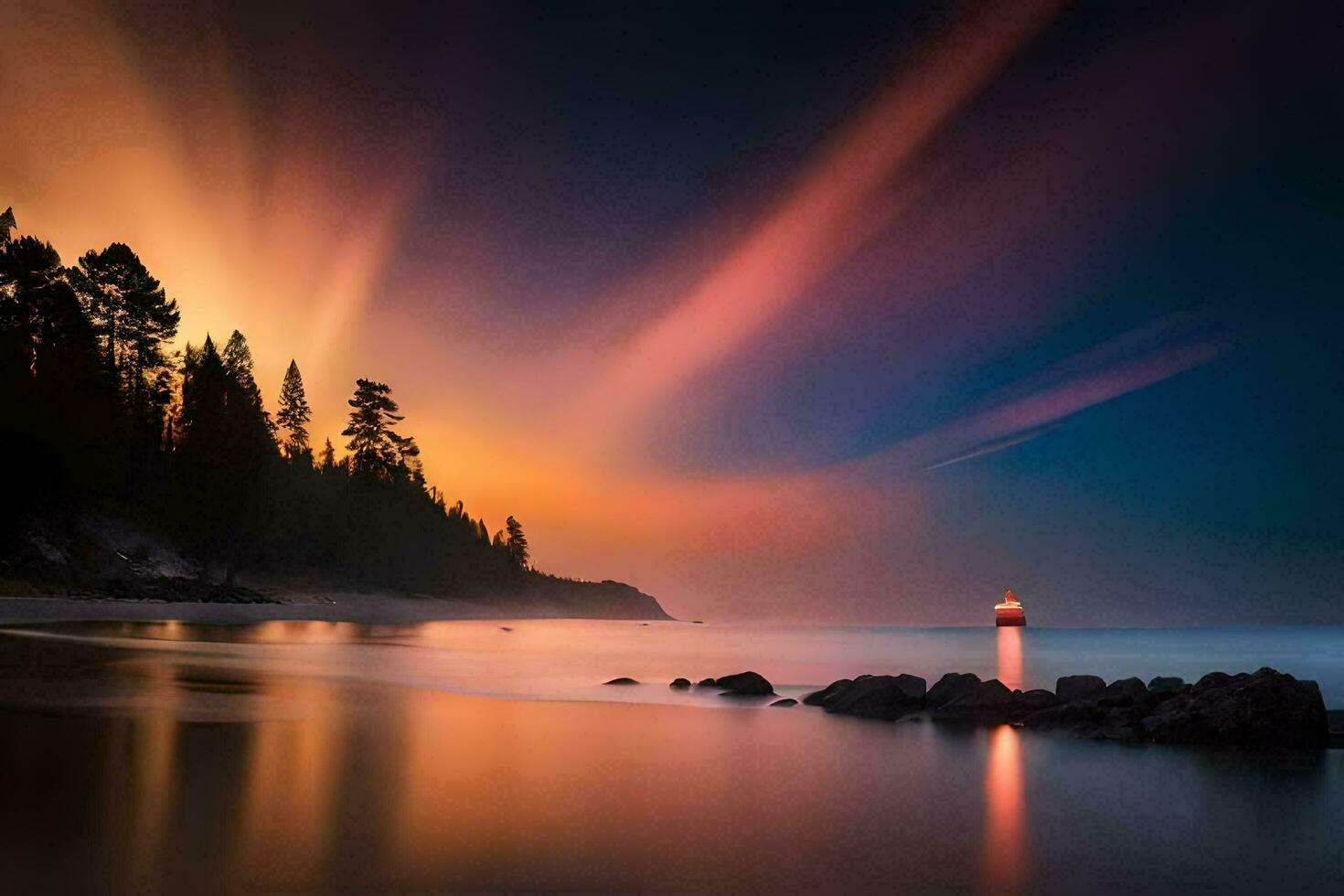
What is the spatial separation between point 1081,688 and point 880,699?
198 inches

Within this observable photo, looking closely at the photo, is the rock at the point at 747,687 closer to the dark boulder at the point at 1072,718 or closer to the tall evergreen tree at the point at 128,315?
the dark boulder at the point at 1072,718

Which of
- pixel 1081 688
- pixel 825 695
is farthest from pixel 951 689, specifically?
pixel 825 695

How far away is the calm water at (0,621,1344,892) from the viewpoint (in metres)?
8.05

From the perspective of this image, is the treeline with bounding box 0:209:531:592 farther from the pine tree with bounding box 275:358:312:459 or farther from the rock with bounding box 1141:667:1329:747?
the rock with bounding box 1141:667:1329:747

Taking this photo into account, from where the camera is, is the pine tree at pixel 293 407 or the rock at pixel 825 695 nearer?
the rock at pixel 825 695

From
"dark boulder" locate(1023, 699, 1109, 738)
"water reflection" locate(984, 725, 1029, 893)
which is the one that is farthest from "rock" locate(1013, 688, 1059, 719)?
"water reflection" locate(984, 725, 1029, 893)

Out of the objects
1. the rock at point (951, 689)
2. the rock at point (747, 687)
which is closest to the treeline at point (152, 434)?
the rock at point (747, 687)

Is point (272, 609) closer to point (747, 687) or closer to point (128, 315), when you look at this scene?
point (128, 315)

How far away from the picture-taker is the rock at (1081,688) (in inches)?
840

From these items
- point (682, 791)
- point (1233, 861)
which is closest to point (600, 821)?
point (682, 791)

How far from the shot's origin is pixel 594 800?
11305 millimetres

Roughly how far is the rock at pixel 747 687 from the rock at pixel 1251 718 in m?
11.4

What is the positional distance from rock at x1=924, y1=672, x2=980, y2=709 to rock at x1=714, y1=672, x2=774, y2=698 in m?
5.76

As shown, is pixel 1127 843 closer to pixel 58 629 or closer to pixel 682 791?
pixel 682 791
